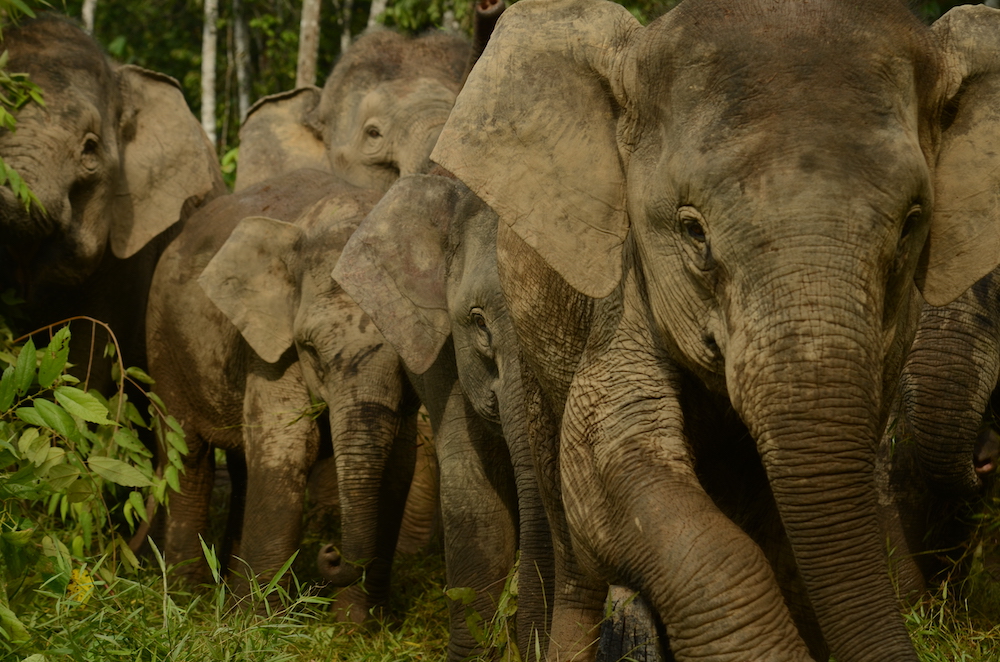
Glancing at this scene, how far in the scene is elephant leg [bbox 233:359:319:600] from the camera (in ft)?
18.9

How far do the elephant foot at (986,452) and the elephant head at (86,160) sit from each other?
346 cm

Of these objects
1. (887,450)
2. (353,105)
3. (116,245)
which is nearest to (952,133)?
(887,450)

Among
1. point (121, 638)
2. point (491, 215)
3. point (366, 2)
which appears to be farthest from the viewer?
point (366, 2)

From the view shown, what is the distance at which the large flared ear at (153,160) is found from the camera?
22.9ft

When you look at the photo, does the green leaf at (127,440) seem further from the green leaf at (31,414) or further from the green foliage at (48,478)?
the green leaf at (31,414)

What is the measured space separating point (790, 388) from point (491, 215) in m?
1.88

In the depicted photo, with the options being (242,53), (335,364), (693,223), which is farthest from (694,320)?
(242,53)

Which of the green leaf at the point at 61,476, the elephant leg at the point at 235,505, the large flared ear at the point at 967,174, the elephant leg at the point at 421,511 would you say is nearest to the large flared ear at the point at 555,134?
the large flared ear at the point at 967,174

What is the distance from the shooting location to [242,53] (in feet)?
43.2

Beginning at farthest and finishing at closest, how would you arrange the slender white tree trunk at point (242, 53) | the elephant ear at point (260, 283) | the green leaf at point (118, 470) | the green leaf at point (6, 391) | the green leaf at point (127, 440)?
the slender white tree trunk at point (242, 53) → the elephant ear at point (260, 283) → the green leaf at point (127, 440) → the green leaf at point (118, 470) → the green leaf at point (6, 391)

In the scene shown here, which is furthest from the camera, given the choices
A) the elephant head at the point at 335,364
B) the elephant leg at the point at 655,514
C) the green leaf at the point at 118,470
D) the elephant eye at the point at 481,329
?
the elephant head at the point at 335,364

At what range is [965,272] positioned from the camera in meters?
3.33

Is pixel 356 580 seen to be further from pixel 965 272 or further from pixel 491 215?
pixel 965 272

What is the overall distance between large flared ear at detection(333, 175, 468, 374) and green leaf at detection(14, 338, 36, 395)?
1.37m
